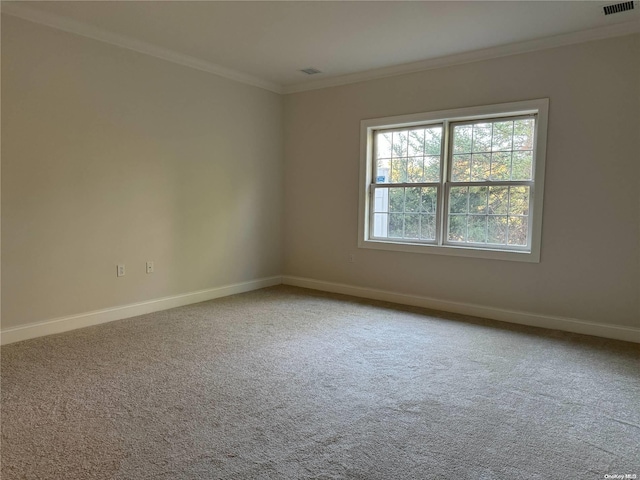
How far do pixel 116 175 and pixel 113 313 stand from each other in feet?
4.45

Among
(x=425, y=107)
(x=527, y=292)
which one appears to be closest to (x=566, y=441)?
(x=527, y=292)

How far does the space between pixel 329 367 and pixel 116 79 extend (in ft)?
10.9

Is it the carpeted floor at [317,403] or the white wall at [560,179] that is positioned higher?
the white wall at [560,179]

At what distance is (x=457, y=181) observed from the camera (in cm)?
Result: 437

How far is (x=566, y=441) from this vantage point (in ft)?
6.48

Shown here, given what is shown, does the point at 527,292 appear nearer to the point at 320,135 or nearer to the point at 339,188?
the point at 339,188

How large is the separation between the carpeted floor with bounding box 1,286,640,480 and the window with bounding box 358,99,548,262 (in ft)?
3.43

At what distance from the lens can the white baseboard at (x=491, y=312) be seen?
3.55 m

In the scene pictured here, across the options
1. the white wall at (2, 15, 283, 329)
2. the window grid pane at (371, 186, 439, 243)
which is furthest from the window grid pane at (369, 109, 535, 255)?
the white wall at (2, 15, 283, 329)

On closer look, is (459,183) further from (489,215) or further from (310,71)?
(310,71)

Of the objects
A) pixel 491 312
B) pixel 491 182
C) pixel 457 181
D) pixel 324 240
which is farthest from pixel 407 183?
pixel 491 312

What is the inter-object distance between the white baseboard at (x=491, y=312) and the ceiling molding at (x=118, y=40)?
2791 millimetres

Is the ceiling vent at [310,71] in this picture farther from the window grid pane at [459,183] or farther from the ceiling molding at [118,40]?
the window grid pane at [459,183]

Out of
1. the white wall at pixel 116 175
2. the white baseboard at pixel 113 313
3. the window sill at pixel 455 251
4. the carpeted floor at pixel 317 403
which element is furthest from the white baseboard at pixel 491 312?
the white wall at pixel 116 175
